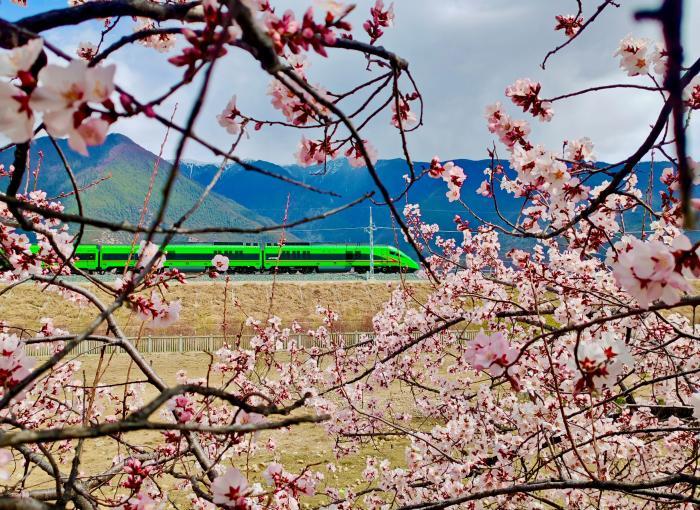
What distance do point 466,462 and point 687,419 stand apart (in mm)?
1727

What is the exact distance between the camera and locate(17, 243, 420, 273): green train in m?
26.3

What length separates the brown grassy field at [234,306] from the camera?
63.6 feet

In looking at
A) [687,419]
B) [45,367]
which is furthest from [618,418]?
[45,367]

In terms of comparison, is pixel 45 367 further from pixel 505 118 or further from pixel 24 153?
pixel 505 118

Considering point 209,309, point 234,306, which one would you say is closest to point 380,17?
point 234,306

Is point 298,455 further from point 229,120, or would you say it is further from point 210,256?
point 210,256

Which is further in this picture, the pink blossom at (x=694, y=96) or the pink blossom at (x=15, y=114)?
the pink blossom at (x=694, y=96)

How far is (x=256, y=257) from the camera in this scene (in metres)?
28.4

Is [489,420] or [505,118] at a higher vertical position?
[505,118]

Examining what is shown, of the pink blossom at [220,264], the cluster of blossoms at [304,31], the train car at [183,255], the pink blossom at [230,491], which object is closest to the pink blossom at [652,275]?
the cluster of blossoms at [304,31]

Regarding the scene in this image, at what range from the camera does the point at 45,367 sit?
85 cm

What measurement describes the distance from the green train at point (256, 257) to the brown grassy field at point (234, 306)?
4.23 m

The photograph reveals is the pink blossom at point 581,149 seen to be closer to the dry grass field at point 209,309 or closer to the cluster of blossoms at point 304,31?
the cluster of blossoms at point 304,31

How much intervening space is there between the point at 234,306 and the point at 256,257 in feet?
29.0
